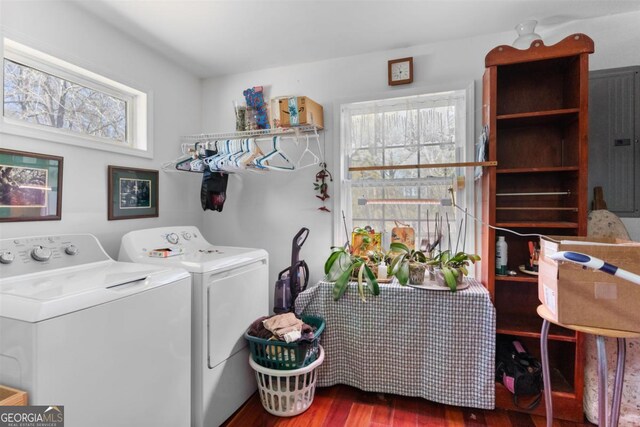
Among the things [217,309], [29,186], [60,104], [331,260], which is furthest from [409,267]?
[60,104]

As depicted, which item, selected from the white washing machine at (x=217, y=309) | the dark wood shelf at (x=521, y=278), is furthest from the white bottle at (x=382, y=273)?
the white washing machine at (x=217, y=309)

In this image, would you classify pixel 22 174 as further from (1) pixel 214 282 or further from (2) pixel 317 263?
(2) pixel 317 263

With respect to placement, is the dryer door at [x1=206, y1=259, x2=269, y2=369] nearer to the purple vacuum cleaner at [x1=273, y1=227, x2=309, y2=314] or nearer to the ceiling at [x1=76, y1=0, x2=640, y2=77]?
the purple vacuum cleaner at [x1=273, y1=227, x2=309, y2=314]

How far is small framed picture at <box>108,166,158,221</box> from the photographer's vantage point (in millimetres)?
2080

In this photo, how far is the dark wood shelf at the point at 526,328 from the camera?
1.83 m

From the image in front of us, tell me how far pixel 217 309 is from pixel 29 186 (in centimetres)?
116

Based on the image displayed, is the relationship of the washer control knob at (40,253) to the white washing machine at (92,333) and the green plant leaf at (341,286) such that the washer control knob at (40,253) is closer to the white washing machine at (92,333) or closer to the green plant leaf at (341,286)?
the white washing machine at (92,333)

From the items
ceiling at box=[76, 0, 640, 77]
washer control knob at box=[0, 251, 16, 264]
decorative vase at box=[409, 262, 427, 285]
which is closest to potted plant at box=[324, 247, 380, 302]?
decorative vase at box=[409, 262, 427, 285]

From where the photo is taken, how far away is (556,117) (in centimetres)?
191

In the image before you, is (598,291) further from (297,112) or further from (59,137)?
(59,137)

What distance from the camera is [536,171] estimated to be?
6.00 ft

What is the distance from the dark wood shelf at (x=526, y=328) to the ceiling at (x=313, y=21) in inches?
75.7

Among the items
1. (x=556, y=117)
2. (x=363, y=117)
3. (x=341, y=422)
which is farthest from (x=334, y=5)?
(x=341, y=422)

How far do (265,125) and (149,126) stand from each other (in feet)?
2.84
